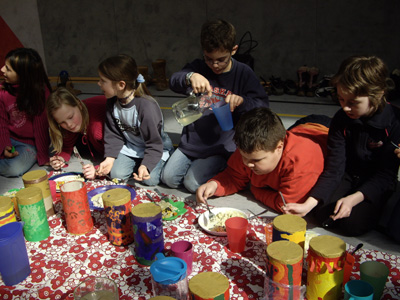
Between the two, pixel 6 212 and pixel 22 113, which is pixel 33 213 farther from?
pixel 22 113

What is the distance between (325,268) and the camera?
135 centimetres

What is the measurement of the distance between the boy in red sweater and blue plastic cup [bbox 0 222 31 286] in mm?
967

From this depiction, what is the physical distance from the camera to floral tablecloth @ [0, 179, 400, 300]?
158 centimetres

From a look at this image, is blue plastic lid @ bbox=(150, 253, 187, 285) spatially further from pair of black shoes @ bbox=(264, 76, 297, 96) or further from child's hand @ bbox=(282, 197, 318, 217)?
pair of black shoes @ bbox=(264, 76, 297, 96)

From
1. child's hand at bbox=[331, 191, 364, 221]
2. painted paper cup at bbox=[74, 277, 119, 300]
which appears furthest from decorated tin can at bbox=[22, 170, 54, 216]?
child's hand at bbox=[331, 191, 364, 221]

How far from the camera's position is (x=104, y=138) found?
9.36 ft

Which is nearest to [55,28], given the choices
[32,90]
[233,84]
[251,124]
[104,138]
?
[32,90]

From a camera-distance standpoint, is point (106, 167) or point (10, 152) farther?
point (10, 152)

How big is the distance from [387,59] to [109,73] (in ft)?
13.0

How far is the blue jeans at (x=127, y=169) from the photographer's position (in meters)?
2.66

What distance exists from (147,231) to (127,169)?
3.89 feet

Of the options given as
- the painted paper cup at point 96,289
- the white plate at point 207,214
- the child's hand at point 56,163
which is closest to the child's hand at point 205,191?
the white plate at point 207,214

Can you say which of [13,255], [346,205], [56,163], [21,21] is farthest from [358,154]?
[21,21]

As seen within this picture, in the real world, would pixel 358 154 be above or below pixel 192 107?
below
